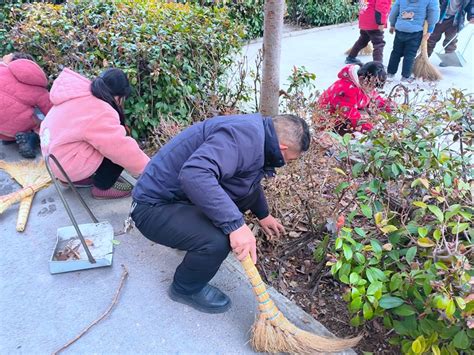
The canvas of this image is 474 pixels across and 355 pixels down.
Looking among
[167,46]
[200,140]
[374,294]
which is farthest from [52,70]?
[374,294]

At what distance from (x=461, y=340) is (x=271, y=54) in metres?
2.42

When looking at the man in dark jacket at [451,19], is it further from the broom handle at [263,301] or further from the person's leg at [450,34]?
the broom handle at [263,301]

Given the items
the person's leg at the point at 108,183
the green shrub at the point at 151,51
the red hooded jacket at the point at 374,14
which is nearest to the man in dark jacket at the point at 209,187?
the person's leg at the point at 108,183

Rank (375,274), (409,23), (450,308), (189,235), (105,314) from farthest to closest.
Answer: (409,23)
(105,314)
(189,235)
(375,274)
(450,308)

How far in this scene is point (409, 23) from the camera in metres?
5.81

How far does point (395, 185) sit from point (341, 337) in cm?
86

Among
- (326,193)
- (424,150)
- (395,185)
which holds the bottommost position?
(326,193)

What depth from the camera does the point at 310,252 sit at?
2592mm

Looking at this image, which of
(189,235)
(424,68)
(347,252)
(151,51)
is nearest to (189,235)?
(189,235)

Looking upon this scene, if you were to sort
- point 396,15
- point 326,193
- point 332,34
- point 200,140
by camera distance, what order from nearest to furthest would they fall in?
point 200,140 → point 326,193 → point 396,15 → point 332,34

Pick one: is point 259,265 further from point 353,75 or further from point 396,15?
point 396,15

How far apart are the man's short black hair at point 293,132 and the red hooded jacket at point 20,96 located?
272 centimetres

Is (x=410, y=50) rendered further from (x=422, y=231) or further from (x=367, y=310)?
(x=367, y=310)

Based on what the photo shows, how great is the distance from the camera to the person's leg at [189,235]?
1.94m
